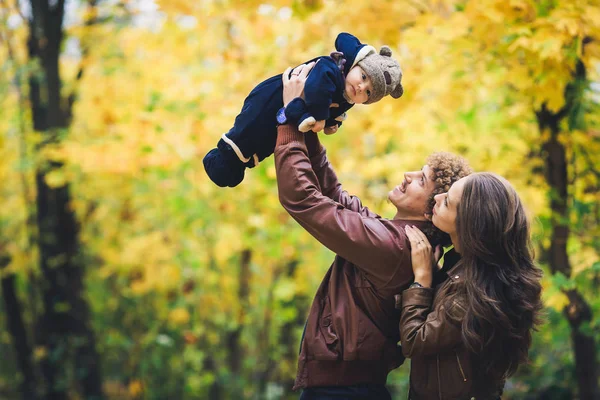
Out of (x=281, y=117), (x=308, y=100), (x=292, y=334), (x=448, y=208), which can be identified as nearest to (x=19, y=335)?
(x=292, y=334)

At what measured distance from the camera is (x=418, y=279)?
6.56ft

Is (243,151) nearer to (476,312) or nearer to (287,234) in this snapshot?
(476,312)

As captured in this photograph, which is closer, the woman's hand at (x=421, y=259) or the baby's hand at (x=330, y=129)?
the woman's hand at (x=421, y=259)

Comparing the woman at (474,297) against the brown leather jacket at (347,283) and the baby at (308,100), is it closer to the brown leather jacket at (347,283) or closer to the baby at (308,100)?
the brown leather jacket at (347,283)

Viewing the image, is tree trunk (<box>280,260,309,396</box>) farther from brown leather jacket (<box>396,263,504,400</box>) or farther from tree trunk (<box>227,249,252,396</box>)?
brown leather jacket (<box>396,263,504,400</box>)

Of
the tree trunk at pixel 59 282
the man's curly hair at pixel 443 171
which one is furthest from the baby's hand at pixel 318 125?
the tree trunk at pixel 59 282

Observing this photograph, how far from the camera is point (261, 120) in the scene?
205 centimetres

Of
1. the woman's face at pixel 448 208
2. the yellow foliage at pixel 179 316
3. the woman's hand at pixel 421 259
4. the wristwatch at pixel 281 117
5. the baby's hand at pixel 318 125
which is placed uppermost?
the wristwatch at pixel 281 117

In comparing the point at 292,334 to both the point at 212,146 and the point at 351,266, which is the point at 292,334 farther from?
the point at 351,266

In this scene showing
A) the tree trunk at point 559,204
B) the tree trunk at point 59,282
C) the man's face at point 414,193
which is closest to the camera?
the man's face at point 414,193

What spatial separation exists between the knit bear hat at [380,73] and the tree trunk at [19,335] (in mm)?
7676

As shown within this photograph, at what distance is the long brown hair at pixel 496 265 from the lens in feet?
6.21

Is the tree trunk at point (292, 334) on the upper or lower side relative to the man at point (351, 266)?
lower

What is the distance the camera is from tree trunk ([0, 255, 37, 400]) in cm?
828
